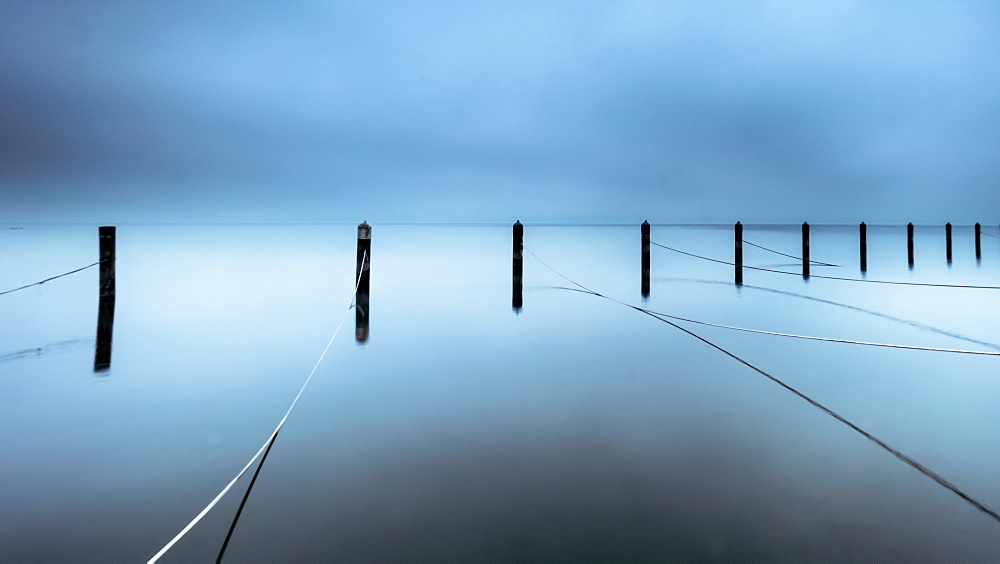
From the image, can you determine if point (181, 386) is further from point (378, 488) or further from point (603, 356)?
point (603, 356)

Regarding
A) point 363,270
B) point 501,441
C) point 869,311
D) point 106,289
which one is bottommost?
point 501,441

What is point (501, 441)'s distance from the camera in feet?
12.3

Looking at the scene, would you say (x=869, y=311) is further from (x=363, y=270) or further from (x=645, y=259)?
(x=363, y=270)

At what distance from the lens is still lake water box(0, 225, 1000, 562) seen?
8.19 feet

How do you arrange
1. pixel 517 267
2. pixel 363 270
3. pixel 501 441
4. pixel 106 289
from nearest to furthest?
1. pixel 501 441
2. pixel 363 270
3. pixel 106 289
4. pixel 517 267

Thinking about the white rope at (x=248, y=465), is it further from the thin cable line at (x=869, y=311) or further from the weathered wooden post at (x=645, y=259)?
the thin cable line at (x=869, y=311)

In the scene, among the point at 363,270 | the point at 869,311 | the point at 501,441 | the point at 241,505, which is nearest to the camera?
the point at 241,505

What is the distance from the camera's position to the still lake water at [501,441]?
2496mm

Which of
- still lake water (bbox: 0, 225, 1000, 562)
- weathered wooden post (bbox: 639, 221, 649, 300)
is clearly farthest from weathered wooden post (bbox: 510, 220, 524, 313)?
weathered wooden post (bbox: 639, 221, 649, 300)

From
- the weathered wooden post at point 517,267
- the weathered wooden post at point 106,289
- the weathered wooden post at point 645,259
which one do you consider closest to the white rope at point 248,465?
the weathered wooden post at point 517,267

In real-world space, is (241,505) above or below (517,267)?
below

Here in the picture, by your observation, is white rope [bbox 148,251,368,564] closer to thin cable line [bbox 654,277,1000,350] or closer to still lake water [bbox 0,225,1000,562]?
still lake water [bbox 0,225,1000,562]

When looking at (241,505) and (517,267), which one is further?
(517,267)

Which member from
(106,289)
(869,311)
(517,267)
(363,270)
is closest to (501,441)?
(363,270)
